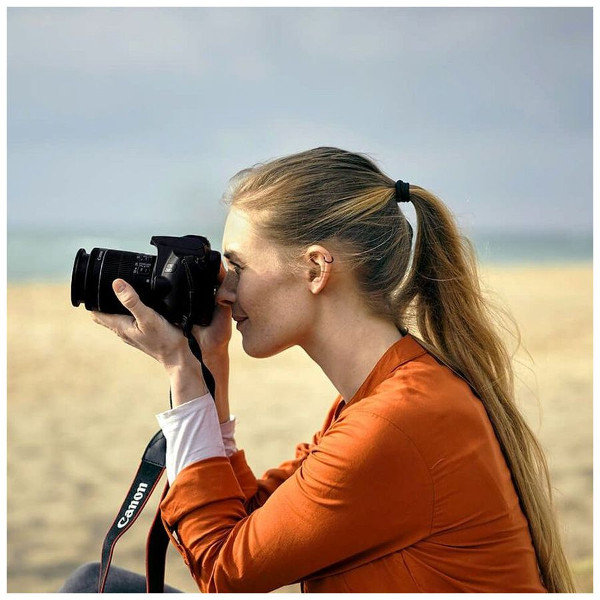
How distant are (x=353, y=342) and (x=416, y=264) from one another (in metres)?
→ 0.18

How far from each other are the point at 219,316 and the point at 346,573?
493 mm

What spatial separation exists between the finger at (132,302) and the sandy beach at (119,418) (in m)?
0.58

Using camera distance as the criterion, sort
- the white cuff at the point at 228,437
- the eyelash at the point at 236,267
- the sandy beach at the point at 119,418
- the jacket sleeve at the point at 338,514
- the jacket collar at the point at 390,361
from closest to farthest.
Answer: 1. the jacket sleeve at the point at 338,514
2. the jacket collar at the point at 390,361
3. the eyelash at the point at 236,267
4. the white cuff at the point at 228,437
5. the sandy beach at the point at 119,418

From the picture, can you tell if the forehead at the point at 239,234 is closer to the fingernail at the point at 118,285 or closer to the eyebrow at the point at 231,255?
the eyebrow at the point at 231,255

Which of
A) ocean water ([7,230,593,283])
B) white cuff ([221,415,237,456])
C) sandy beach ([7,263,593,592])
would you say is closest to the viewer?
white cuff ([221,415,237,456])

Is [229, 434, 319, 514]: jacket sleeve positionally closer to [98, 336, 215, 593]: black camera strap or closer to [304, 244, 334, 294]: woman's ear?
[98, 336, 215, 593]: black camera strap

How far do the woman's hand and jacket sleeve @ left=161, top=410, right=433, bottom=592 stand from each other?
0.30m

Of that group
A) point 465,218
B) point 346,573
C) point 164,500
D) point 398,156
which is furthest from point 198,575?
point 398,156

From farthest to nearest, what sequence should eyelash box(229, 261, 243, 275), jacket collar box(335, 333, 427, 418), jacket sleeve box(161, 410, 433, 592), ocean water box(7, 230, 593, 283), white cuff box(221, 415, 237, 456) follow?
1. ocean water box(7, 230, 593, 283)
2. white cuff box(221, 415, 237, 456)
3. eyelash box(229, 261, 243, 275)
4. jacket collar box(335, 333, 427, 418)
5. jacket sleeve box(161, 410, 433, 592)

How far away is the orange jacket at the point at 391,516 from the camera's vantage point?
1.18 meters

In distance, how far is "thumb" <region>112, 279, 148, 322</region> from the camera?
1.40m

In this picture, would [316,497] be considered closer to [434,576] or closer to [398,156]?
[434,576]

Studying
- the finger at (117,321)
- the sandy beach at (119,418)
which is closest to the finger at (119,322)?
the finger at (117,321)

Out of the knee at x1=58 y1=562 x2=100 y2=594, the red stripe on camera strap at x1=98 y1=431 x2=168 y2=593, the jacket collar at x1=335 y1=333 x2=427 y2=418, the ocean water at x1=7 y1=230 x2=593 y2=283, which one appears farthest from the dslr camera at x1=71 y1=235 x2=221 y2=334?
the ocean water at x1=7 y1=230 x2=593 y2=283
